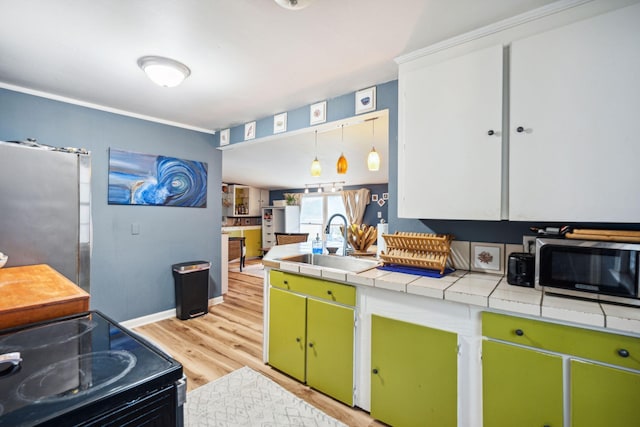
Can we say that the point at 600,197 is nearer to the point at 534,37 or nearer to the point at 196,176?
the point at 534,37

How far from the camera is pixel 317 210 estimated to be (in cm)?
830

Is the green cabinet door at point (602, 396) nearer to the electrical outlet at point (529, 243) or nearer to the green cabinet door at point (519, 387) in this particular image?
the green cabinet door at point (519, 387)

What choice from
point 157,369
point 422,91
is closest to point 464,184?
point 422,91

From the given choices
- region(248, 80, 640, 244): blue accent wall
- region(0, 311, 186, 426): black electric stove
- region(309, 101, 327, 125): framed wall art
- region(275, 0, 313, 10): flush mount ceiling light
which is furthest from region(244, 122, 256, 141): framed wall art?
region(0, 311, 186, 426): black electric stove

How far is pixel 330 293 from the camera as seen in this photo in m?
1.89

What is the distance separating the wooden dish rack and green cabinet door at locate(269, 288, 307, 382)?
70 centimetres

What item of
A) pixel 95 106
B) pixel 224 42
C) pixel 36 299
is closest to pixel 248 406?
pixel 36 299

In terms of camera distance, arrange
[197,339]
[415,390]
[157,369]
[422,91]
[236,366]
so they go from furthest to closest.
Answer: [197,339] < [236,366] < [422,91] < [415,390] < [157,369]

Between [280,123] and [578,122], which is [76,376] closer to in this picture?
[578,122]

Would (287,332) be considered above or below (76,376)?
below

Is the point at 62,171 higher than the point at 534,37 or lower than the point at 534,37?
lower

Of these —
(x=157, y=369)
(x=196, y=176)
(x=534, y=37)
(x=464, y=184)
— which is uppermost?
(x=534, y=37)

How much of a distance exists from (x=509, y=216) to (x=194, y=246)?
10.8ft

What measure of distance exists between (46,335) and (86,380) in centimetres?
38
